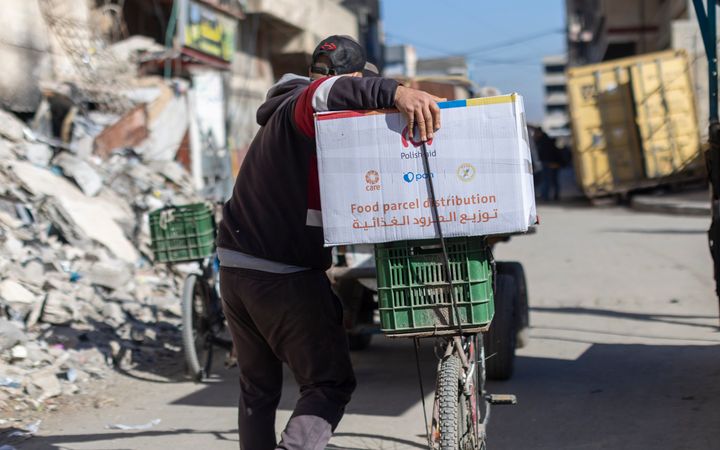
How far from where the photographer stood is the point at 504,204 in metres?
3.38

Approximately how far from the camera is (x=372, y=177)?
11.2ft

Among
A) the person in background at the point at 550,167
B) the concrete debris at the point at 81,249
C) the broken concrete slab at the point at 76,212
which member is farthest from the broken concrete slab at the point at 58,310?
the person in background at the point at 550,167

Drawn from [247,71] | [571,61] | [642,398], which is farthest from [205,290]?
[571,61]

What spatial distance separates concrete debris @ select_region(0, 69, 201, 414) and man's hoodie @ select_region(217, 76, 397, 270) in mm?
3227

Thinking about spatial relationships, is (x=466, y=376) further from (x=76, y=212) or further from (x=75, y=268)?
(x=76, y=212)

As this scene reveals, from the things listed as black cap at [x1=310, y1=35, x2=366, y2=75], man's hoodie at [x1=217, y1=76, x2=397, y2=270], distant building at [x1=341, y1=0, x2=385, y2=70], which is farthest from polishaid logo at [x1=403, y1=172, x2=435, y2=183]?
distant building at [x1=341, y1=0, x2=385, y2=70]

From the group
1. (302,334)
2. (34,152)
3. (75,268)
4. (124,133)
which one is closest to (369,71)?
(302,334)

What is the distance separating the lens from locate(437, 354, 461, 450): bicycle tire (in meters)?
3.56

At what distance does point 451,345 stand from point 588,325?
5050mm

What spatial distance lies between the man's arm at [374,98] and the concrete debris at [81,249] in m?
3.69

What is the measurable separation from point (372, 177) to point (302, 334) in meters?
0.62

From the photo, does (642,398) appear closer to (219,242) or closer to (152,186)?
(219,242)

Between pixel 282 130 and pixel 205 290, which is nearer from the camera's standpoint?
pixel 282 130

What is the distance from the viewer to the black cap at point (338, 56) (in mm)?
3605
